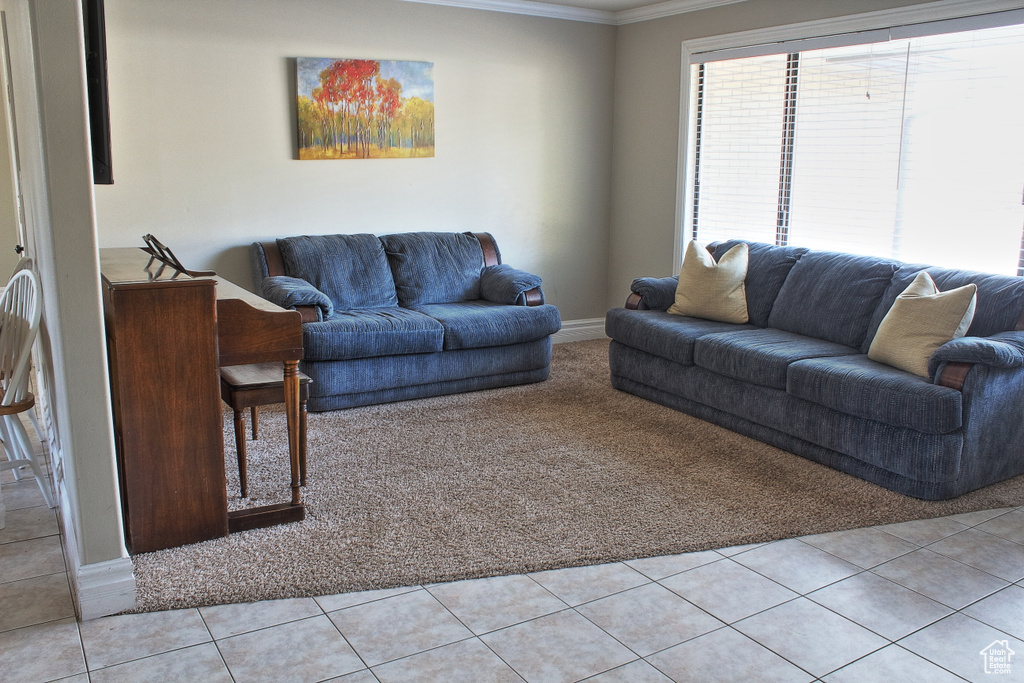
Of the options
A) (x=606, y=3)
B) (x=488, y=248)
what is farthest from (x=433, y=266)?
(x=606, y=3)

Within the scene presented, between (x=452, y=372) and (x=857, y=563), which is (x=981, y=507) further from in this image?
(x=452, y=372)

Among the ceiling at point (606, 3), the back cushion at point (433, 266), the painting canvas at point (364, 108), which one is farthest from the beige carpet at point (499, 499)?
the ceiling at point (606, 3)

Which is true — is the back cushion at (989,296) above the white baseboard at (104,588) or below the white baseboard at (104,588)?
above

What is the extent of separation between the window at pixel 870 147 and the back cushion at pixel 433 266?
1.57m

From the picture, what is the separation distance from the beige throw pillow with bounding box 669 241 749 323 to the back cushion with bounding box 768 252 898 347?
22cm

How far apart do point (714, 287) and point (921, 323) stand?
1.33 m

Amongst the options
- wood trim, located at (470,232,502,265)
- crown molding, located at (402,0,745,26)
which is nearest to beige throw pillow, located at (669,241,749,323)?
wood trim, located at (470,232,502,265)

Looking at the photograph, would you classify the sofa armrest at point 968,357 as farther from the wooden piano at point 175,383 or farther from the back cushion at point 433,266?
the back cushion at point 433,266

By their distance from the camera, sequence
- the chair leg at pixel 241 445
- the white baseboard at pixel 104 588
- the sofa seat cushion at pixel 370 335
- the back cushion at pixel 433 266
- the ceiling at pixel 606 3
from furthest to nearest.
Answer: the ceiling at pixel 606 3
the back cushion at pixel 433 266
the sofa seat cushion at pixel 370 335
the chair leg at pixel 241 445
the white baseboard at pixel 104 588

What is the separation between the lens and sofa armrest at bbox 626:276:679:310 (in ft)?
16.5

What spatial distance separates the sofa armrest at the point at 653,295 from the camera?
5020 mm

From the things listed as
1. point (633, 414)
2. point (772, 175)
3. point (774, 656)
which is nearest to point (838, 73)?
point (772, 175)

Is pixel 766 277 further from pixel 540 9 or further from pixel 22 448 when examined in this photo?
pixel 22 448

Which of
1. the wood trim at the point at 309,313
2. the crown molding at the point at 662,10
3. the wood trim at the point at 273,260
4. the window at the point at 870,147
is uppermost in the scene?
the crown molding at the point at 662,10
